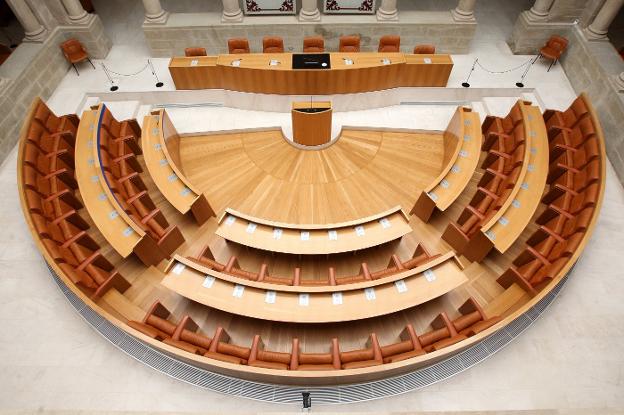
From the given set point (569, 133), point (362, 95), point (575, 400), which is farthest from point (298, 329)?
point (569, 133)

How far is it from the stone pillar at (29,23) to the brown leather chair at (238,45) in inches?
155

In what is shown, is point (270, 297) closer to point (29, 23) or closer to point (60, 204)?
point (60, 204)

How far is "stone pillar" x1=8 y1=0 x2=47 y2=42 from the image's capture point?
7941 millimetres

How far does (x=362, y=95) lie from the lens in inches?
323

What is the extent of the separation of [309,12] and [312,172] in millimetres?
4037

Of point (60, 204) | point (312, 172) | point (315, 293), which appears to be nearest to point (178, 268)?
point (315, 293)

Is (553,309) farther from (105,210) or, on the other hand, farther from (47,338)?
(47,338)

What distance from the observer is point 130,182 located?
6.04 meters

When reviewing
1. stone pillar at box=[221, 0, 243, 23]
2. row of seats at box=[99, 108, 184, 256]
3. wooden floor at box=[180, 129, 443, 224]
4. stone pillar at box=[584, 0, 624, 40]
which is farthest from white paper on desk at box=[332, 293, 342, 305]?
stone pillar at box=[584, 0, 624, 40]

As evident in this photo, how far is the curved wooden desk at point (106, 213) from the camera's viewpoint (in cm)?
537

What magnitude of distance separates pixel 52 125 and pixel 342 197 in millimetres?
5270

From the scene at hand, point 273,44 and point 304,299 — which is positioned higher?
point 273,44

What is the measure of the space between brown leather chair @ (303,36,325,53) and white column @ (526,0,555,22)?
473 centimetres

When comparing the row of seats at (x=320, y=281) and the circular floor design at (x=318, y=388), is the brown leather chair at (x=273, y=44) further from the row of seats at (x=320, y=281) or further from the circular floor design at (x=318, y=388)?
the circular floor design at (x=318, y=388)
